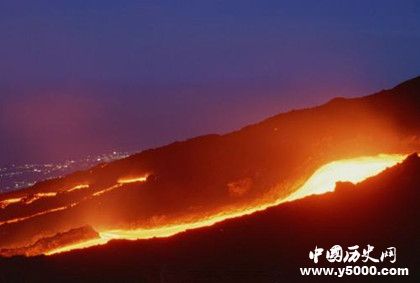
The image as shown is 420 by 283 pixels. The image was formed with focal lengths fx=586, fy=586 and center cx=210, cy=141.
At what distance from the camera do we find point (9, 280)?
15.9 metres

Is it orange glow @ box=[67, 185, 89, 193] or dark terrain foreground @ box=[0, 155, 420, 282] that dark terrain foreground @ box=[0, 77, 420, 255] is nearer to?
orange glow @ box=[67, 185, 89, 193]

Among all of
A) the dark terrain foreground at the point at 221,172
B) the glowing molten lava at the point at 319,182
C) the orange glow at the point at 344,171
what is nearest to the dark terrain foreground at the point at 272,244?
the glowing molten lava at the point at 319,182

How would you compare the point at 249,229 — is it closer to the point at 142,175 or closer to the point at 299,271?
the point at 299,271

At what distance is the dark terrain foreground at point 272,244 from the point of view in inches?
524

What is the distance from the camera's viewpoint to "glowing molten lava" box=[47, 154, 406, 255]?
64.1 feet

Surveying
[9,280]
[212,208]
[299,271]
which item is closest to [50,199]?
[212,208]

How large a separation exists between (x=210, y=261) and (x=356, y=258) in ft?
11.8

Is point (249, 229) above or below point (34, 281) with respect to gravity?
above

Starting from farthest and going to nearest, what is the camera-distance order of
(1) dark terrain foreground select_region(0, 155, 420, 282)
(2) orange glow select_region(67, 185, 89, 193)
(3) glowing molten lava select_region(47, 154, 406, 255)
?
(2) orange glow select_region(67, 185, 89, 193) → (3) glowing molten lava select_region(47, 154, 406, 255) → (1) dark terrain foreground select_region(0, 155, 420, 282)

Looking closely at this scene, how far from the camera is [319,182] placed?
19969 millimetres

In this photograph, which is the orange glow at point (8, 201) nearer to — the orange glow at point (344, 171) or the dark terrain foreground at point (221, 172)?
the dark terrain foreground at point (221, 172)

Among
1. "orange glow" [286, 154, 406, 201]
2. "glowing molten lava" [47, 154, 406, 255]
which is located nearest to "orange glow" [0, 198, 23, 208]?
"glowing molten lava" [47, 154, 406, 255]

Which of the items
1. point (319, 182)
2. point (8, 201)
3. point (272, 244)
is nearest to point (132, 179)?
point (8, 201)

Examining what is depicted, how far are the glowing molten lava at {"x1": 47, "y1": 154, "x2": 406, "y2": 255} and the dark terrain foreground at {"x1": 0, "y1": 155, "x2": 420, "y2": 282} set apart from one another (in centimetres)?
335
